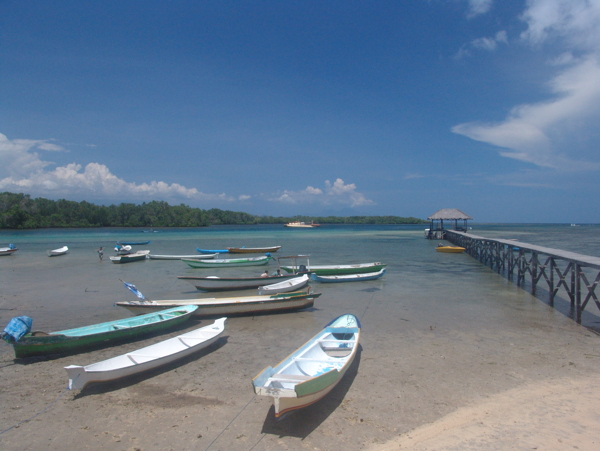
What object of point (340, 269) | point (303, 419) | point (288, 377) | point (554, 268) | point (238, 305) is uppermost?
point (554, 268)

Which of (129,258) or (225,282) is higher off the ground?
(225,282)

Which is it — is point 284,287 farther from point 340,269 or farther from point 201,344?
point 201,344

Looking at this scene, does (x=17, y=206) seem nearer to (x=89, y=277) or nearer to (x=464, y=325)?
(x=89, y=277)

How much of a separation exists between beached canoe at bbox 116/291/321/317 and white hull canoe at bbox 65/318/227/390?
8.17 ft

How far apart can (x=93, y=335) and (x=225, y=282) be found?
811 cm

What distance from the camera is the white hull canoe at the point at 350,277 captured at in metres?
19.0

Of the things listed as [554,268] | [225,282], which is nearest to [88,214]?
[225,282]

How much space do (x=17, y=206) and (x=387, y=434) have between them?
122716 mm

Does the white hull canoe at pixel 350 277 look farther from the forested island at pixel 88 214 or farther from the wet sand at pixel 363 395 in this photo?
the forested island at pixel 88 214

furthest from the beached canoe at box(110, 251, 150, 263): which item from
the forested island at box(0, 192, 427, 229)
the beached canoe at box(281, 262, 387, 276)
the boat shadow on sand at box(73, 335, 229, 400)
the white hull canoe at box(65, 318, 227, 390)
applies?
the forested island at box(0, 192, 427, 229)

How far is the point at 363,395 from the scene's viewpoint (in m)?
6.60

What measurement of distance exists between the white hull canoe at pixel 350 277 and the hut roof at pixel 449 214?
1391 inches

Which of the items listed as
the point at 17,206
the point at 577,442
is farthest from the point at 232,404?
the point at 17,206

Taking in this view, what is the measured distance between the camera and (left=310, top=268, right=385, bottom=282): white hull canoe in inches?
748
